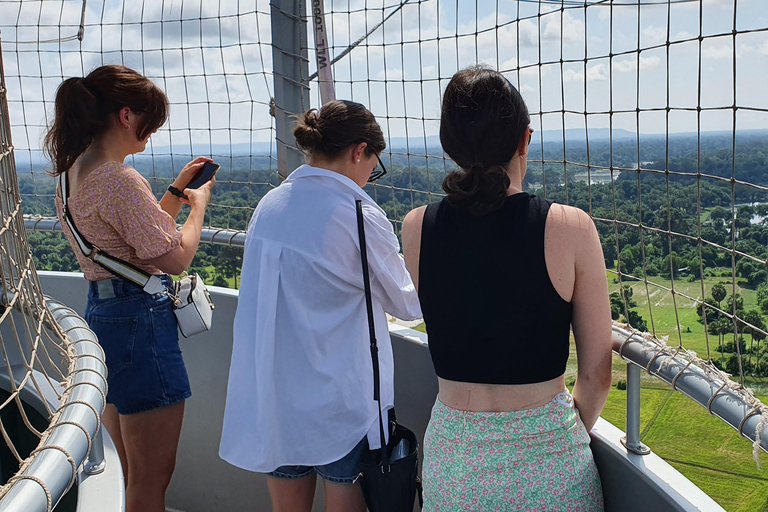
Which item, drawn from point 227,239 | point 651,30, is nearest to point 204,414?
point 227,239

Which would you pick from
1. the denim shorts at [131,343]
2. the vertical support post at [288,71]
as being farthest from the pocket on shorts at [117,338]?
the vertical support post at [288,71]

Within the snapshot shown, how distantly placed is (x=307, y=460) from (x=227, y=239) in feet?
4.08

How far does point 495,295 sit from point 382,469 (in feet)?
1.92

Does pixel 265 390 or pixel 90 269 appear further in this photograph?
pixel 90 269

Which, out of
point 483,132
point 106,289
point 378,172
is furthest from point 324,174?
point 106,289

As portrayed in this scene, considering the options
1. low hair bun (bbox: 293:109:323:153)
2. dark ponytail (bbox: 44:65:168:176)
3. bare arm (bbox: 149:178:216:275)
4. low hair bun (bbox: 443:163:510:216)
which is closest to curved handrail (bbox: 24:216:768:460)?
low hair bun (bbox: 443:163:510:216)

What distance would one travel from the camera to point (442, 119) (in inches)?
57.1

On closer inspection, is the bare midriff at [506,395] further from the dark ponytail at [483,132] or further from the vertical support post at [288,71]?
the vertical support post at [288,71]

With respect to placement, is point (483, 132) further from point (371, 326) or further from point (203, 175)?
point (203, 175)

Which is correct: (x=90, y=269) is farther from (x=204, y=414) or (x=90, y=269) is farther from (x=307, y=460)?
(x=204, y=414)

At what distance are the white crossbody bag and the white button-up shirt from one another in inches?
12.9

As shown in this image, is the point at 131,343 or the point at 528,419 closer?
the point at 528,419

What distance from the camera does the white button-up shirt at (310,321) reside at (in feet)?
5.51

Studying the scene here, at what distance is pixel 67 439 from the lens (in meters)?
1.03
